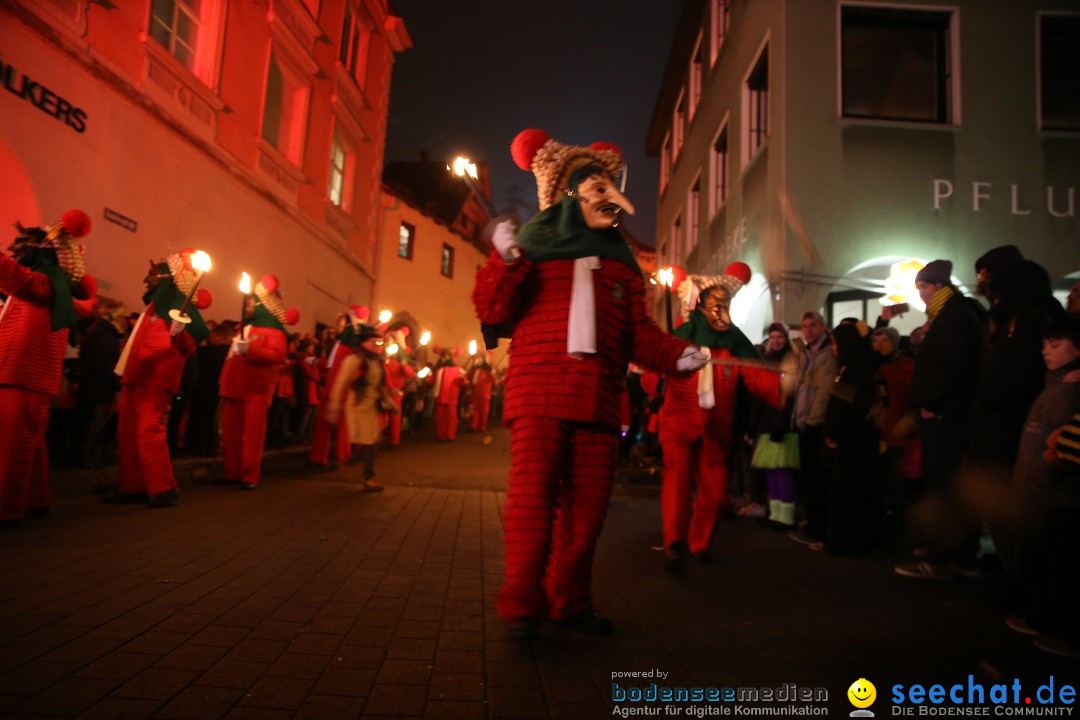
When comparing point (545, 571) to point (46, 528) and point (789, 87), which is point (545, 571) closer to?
point (46, 528)

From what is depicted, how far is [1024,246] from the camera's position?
10.8 meters

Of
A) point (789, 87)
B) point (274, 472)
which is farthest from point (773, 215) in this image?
point (274, 472)

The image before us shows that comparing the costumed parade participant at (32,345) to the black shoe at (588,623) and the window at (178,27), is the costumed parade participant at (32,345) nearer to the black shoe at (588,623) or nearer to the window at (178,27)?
the black shoe at (588,623)

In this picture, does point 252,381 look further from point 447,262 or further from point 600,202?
point 447,262

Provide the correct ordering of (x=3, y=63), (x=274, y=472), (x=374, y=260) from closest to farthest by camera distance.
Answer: (x=3, y=63) < (x=274, y=472) < (x=374, y=260)

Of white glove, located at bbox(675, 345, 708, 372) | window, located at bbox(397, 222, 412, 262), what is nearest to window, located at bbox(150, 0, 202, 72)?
white glove, located at bbox(675, 345, 708, 372)

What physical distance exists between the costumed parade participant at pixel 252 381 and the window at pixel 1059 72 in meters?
12.5

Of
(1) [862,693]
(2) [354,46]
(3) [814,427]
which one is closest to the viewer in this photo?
(1) [862,693]

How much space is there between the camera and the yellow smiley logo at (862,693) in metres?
2.35

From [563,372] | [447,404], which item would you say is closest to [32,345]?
[563,372]

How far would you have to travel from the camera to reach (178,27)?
10875mm

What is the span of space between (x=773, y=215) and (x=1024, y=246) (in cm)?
397

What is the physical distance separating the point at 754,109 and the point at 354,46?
477 inches

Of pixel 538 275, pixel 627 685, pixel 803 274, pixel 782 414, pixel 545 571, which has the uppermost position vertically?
pixel 803 274
